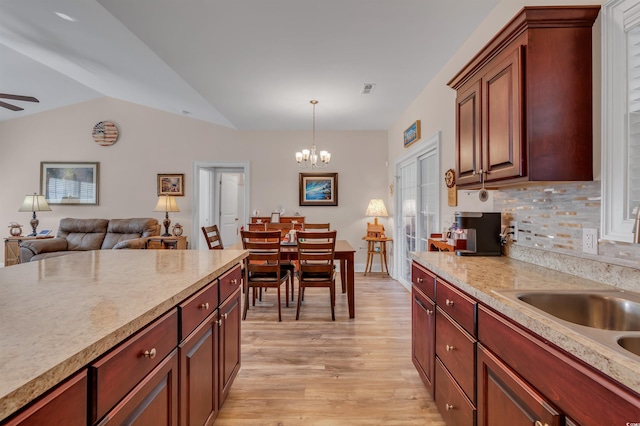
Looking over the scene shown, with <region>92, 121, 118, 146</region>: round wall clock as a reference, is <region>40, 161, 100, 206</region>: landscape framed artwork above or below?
below

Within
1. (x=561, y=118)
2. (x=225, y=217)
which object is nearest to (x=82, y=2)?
(x=561, y=118)

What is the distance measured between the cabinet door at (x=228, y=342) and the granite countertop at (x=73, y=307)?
0.26 m

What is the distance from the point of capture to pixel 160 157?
5.62 meters

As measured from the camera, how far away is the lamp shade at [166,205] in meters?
5.15

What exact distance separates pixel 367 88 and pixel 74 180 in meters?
5.45

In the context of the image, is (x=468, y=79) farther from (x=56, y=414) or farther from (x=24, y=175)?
(x=24, y=175)

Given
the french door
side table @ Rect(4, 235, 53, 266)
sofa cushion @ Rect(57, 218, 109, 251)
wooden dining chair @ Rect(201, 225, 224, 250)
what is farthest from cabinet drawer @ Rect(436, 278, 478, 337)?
side table @ Rect(4, 235, 53, 266)

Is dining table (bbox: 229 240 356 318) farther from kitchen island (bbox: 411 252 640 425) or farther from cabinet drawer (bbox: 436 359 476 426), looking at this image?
cabinet drawer (bbox: 436 359 476 426)

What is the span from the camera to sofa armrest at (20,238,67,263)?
176 inches

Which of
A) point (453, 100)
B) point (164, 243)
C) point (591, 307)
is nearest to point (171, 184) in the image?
point (164, 243)

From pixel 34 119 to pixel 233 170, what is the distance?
11.8 feet

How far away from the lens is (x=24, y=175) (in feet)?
18.2

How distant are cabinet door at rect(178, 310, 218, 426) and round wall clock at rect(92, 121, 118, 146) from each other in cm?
546

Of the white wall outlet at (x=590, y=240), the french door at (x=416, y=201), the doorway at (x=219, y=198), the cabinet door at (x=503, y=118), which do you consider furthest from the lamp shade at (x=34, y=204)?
the white wall outlet at (x=590, y=240)
